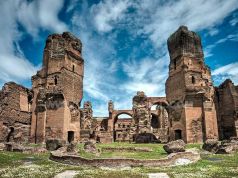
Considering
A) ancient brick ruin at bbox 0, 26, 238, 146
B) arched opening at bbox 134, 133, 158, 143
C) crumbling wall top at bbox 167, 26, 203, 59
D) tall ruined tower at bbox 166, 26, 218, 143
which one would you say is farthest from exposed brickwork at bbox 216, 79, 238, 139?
arched opening at bbox 134, 133, 158, 143

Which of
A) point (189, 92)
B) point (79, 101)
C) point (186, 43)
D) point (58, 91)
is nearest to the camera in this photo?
point (58, 91)

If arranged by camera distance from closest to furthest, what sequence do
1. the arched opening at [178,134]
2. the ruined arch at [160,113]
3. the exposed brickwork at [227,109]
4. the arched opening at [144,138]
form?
the arched opening at [178,134] → the exposed brickwork at [227,109] → the arched opening at [144,138] → the ruined arch at [160,113]

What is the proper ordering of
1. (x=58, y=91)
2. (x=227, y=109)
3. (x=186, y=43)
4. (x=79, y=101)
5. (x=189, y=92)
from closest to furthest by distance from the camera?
(x=58, y=91), (x=189, y=92), (x=186, y=43), (x=79, y=101), (x=227, y=109)

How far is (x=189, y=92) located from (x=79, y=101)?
13046 millimetres

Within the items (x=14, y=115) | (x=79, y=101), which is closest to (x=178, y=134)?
(x=79, y=101)

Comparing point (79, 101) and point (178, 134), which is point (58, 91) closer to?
point (79, 101)

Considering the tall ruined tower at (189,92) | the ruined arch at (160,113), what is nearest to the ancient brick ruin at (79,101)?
the tall ruined tower at (189,92)

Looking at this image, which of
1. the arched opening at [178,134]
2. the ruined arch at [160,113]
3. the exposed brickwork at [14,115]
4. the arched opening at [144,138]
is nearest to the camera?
the exposed brickwork at [14,115]

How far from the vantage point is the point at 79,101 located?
1144 inches

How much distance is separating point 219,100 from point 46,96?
22.0 meters

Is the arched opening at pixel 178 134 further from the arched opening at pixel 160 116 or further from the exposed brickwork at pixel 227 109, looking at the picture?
the arched opening at pixel 160 116

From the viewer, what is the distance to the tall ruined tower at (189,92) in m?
26.0

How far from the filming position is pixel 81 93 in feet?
97.4

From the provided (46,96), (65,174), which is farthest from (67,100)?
(65,174)
